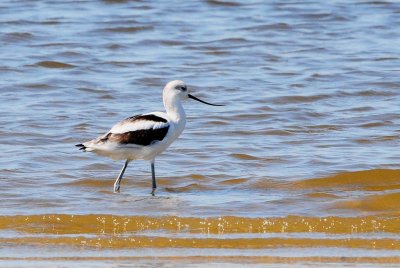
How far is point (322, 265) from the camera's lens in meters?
7.49

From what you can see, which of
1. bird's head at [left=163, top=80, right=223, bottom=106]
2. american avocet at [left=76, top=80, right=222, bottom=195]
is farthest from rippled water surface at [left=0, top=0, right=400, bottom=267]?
bird's head at [left=163, top=80, right=223, bottom=106]

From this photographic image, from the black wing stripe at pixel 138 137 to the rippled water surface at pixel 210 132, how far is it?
0.50 m

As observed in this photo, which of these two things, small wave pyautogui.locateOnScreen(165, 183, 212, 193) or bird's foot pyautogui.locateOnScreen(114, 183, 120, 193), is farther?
small wave pyautogui.locateOnScreen(165, 183, 212, 193)

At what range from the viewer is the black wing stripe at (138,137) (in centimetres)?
1035

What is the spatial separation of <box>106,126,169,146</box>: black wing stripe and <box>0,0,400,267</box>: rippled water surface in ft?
1.64

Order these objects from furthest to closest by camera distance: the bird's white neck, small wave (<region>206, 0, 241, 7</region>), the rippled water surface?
small wave (<region>206, 0, 241, 7</region>) → the bird's white neck → the rippled water surface

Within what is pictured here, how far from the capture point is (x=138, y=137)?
10.4 m

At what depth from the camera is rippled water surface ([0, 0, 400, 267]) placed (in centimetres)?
831

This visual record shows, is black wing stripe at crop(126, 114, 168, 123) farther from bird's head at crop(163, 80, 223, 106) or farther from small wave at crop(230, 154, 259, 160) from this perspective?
small wave at crop(230, 154, 259, 160)

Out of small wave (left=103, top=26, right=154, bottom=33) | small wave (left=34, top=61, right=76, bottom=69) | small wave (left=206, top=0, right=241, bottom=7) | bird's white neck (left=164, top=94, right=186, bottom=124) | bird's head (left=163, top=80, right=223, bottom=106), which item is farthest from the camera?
small wave (left=206, top=0, right=241, bottom=7)

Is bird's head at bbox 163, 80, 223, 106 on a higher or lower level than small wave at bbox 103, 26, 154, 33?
higher

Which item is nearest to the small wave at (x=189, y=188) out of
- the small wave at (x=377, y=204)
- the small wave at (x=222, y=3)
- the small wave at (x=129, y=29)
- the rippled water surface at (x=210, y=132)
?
the rippled water surface at (x=210, y=132)

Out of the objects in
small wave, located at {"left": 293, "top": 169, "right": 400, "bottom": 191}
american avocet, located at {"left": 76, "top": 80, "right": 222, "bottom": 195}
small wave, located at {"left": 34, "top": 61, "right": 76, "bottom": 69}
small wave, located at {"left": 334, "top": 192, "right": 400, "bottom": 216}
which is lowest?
small wave, located at {"left": 34, "top": 61, "right": 76, "bottom": 69}

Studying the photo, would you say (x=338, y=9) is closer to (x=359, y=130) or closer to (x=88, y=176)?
(x=359, y=130)
